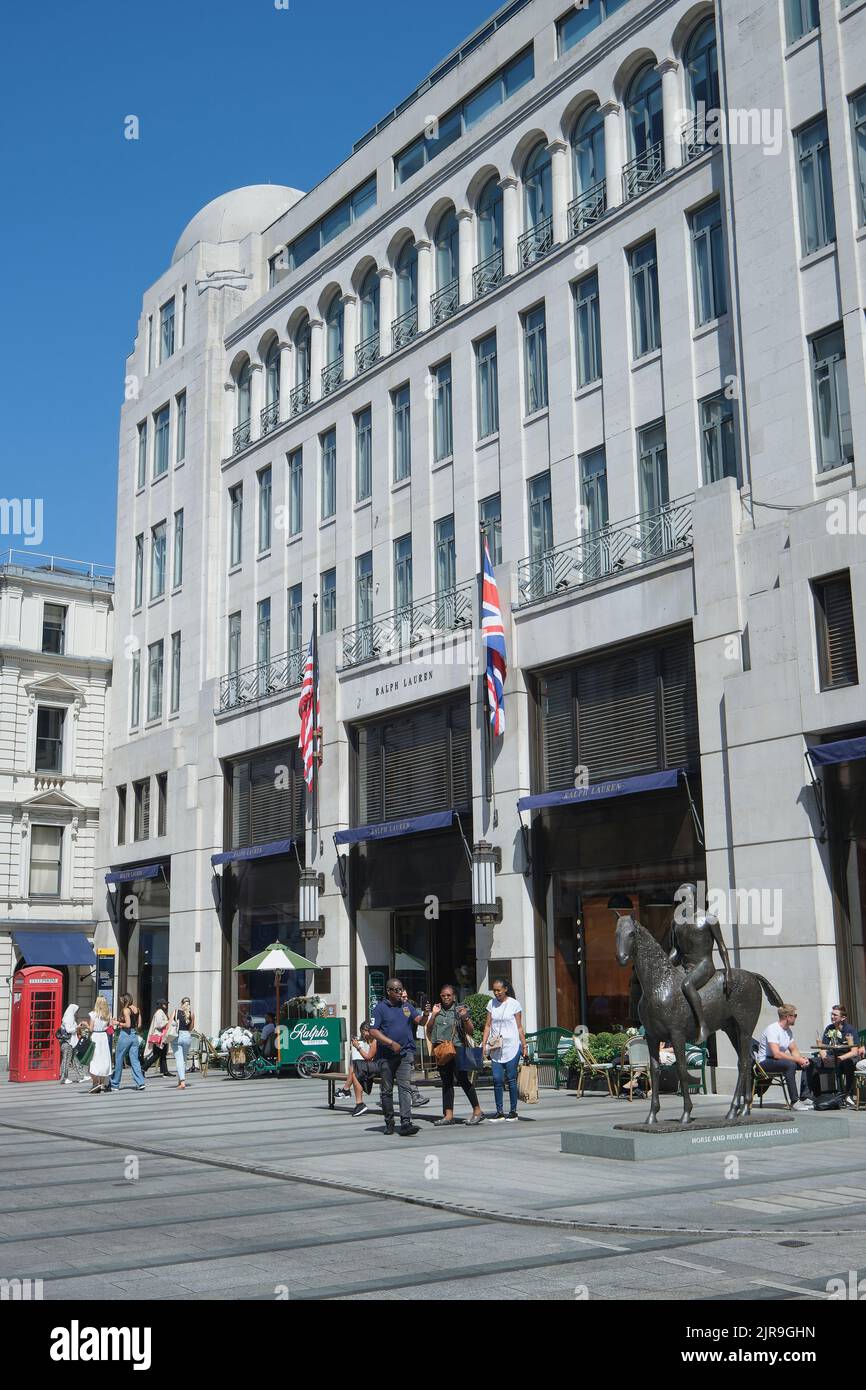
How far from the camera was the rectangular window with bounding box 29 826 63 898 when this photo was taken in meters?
48.4

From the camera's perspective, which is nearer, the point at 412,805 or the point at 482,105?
the point at 412,805

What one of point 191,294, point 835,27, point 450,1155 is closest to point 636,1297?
point 450,1155

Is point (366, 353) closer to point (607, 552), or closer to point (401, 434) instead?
point (401, 434)

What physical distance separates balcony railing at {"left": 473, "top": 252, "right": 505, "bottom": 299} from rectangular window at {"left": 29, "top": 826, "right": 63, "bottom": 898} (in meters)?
26.0

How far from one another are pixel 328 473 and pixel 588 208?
464 inches

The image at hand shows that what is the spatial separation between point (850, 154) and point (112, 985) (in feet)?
110

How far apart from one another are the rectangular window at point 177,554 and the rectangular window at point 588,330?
63.6 ft

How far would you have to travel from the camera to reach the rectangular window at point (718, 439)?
25797 mm

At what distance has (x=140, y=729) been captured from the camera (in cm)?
4684

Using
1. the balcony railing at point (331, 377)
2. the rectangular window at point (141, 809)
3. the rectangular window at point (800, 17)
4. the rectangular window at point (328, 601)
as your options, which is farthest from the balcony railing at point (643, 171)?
the rectangular window at point (141, 809)

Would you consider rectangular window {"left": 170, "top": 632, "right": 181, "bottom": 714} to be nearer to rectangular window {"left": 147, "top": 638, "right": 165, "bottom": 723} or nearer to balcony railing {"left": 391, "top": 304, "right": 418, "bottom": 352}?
rectangular window {"left": 147, "top": 638, "right": 165, "bottom": 723}

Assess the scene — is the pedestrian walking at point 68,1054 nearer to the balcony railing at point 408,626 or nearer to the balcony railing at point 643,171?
the balcony railing at point 408,626

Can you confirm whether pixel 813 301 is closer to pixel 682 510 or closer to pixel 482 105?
pixel 682 510

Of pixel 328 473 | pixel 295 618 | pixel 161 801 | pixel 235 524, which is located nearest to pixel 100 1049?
pixel 295 618
